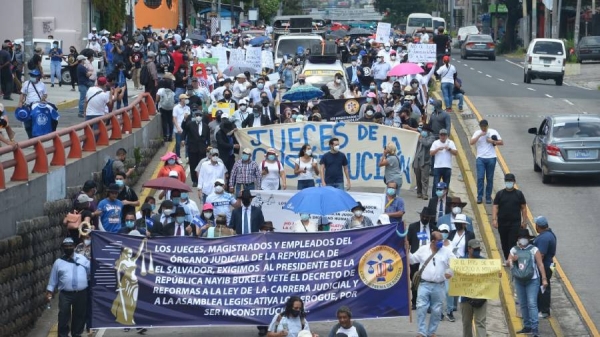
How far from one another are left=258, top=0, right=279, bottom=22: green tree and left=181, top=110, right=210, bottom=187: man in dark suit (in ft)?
270

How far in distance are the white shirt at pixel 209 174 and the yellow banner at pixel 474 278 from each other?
622cm

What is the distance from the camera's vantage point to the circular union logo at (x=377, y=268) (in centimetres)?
1573

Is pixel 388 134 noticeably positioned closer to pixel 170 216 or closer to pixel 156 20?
pixel 170 216

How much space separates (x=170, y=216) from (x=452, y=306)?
3827 millimetres

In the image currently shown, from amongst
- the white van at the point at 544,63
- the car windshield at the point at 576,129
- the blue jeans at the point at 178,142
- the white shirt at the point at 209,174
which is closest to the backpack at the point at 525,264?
the white shirt at the point at 209,174

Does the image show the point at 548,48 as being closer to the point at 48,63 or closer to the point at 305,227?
the point at 48,63

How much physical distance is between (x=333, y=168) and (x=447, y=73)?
39.2ft

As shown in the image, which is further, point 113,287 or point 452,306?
point 452,306

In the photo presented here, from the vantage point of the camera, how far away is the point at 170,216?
56.7 ft

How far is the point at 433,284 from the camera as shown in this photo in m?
15.8

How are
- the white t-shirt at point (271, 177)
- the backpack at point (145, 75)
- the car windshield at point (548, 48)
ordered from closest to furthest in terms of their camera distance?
the white t-shirt at point (271, 177) < the backpack at point (145, 75) < the car windshield at point (548, 48)

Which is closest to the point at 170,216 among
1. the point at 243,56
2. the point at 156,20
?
the point at 243,56

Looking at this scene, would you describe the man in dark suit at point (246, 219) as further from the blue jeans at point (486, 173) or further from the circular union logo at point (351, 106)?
the circular union logo at point (351, 106)

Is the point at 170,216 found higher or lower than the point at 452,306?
higher
